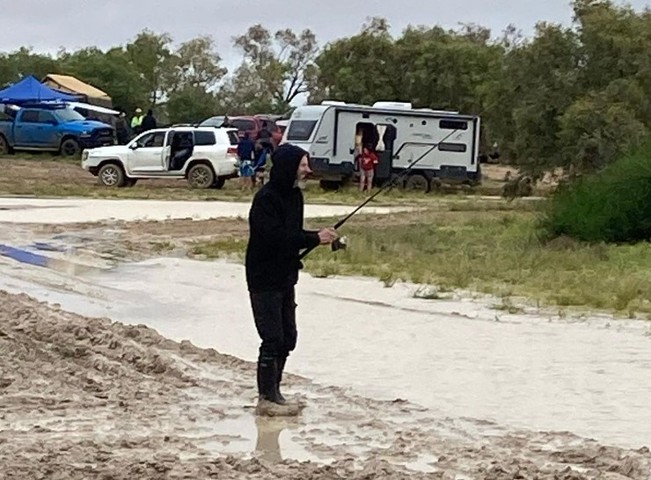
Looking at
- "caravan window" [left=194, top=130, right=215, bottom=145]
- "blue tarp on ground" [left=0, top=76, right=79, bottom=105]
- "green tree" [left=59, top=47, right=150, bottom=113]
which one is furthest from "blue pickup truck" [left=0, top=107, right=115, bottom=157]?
"green tree" [left=59, top=47, right=150, bottom=113]

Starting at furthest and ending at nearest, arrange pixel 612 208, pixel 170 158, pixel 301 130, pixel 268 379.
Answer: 1. pixel 301 130
2. pixel 170 158
3. pixel 612 208
4. pixel 268 379

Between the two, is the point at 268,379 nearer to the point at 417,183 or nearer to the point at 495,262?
the point at 495,262

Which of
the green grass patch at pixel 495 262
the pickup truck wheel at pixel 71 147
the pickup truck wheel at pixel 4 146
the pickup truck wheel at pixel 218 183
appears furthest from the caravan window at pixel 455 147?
the pickup truck wheel at pixel 4 146

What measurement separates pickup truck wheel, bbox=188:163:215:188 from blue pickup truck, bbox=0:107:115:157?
804cm

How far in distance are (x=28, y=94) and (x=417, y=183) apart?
16.7 meters

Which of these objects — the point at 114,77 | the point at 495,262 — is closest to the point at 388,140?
the point at 495,262

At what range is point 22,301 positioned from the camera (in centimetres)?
1391

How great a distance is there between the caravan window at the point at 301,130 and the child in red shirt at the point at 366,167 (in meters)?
1.61

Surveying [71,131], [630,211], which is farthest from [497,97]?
[630,211]

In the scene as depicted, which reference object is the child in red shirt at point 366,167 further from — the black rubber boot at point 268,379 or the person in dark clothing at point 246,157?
the black rubber boot at point 268,379

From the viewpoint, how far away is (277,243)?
9.38 m

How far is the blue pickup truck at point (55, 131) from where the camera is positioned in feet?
150

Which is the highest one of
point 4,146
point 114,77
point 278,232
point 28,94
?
point 114,77

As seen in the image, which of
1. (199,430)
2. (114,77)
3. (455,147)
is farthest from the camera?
(114,77)
